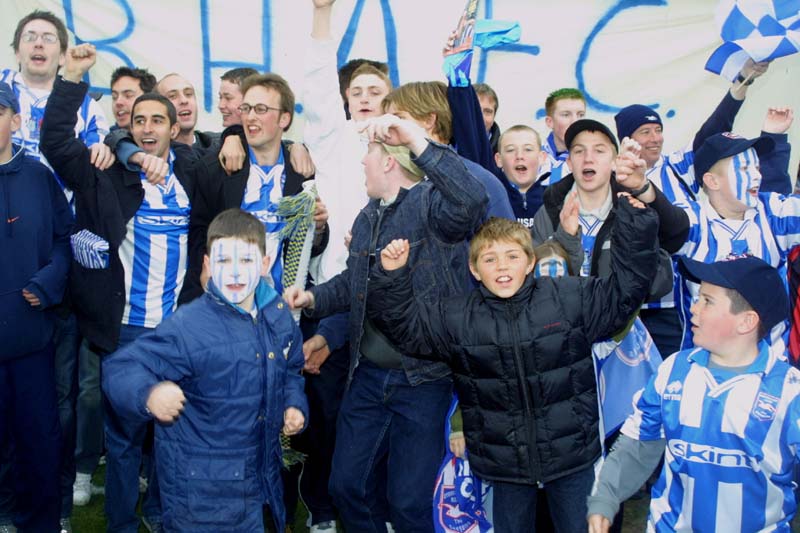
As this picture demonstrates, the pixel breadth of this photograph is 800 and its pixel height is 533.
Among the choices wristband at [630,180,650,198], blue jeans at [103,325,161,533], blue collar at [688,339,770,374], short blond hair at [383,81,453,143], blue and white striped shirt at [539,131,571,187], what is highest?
short blond hair at [383,81,453,143]

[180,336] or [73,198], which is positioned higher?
[73,198]

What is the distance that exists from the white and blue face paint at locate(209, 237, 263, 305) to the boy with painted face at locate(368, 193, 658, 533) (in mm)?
526

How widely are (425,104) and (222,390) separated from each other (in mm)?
1415

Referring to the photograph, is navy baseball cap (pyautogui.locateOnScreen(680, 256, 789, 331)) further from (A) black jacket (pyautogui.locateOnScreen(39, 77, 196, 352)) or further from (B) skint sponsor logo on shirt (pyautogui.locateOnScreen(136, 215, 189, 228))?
(A) black jacket (pyautogui.locateOnScreen(39, 77, 196, 352))

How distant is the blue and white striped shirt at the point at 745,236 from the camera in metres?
4.25

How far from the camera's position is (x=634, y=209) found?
337 centimetres

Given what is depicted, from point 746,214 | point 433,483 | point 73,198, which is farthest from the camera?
point 73,198

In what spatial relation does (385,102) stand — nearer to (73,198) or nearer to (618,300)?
(618,300)

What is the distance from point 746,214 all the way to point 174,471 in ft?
9.13

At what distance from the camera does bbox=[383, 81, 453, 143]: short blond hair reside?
12.6 ft

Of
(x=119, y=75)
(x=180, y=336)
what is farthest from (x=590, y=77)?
(x=180, y=336)

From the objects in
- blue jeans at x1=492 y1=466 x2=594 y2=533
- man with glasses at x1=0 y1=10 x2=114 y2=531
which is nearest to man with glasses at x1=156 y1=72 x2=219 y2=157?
man with glasses at x1=0 y1=10 x2=114 y2=531

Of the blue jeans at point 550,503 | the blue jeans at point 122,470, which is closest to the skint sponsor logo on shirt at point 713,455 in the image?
the blue jeans at point 550,503

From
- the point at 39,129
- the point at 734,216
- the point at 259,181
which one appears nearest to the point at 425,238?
the point at 259,181
